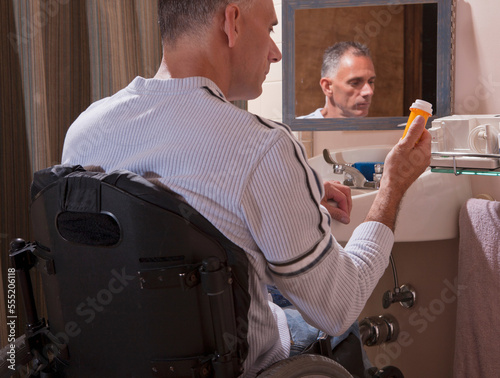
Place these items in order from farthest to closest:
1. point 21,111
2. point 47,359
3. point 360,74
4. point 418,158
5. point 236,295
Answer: point 360,74 → point 21,111 → point 418,158 → point 47,359 → point 236,295

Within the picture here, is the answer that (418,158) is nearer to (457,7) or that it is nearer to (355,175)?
(355,175)

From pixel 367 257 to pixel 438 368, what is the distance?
1.09 meters

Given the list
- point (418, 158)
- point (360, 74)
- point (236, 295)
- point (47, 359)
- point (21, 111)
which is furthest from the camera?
point (360, 74)

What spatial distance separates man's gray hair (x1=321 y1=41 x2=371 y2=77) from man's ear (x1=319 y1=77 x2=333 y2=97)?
0.02m

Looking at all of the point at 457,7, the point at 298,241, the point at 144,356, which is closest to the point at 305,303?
the point at 298,241

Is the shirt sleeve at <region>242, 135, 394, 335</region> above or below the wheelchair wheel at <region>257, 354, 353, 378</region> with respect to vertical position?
above

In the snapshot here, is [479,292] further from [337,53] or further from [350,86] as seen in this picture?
[337,53]

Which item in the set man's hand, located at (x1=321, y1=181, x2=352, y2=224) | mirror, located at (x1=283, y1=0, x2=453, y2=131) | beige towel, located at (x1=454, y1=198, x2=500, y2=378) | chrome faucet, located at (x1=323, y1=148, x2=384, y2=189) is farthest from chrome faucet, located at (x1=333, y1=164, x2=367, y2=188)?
man's hand, located at (x1=321, y1=181, x2=352, y2=224)

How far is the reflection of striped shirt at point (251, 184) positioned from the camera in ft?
2.56

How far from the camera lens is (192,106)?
2.77 ft

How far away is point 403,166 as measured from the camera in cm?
107

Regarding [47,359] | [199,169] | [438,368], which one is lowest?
[438,368]

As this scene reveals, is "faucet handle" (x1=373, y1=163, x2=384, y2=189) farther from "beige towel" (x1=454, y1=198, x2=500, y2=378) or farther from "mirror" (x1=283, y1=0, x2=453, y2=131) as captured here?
"beige towel" (x1=454, y1=198, x2=500, y2=378)

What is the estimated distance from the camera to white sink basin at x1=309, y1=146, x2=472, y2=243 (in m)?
1.48
